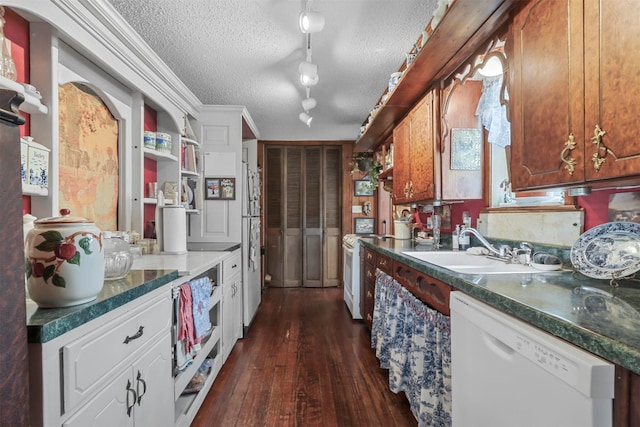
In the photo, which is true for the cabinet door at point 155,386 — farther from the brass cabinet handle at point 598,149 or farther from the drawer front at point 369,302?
the drawer front at point 369,302

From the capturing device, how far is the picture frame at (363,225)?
5.16 m

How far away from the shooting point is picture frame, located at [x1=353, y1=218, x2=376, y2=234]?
16.9 ft

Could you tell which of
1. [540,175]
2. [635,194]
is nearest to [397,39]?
[540,175]

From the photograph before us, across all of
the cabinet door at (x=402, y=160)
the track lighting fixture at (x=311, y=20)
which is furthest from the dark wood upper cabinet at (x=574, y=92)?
the cabinet door at (x=402, y=160)

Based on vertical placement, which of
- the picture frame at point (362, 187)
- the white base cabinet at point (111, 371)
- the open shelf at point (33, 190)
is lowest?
the white base cabinet at point (111, 371)

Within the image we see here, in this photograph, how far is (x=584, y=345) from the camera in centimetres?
70

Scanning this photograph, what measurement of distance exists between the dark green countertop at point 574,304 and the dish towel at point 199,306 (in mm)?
1320

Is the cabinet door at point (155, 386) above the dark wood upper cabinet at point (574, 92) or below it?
below

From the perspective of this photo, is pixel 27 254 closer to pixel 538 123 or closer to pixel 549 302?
pixel 549 302

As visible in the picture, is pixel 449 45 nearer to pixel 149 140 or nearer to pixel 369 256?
pixel 369 256

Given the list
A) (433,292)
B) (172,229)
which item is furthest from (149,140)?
(433,292)

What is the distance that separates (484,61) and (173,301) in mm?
2000

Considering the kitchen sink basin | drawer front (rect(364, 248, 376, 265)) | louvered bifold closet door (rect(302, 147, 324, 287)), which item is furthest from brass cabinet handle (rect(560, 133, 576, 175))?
louvered bifold closet door (rect(302, 147, 324, 287))

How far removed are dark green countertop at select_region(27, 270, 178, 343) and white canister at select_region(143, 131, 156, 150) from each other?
1543mm
